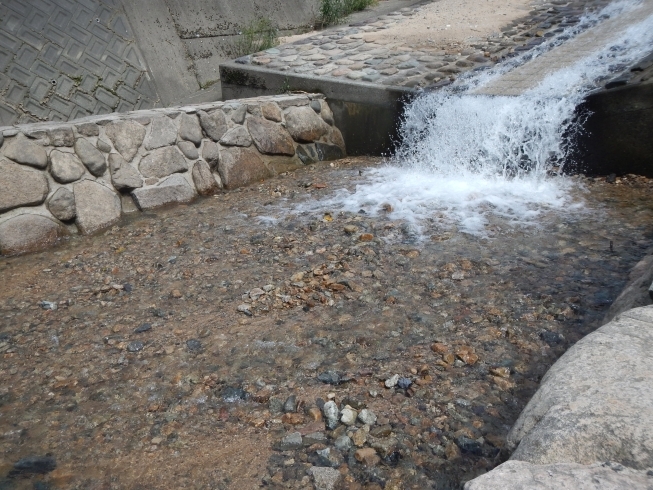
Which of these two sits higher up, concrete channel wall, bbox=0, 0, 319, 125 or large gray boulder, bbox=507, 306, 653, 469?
concrete channel wall, bbox=0, 0, 319, 125

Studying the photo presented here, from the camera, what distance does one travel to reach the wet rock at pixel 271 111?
18.6 feet

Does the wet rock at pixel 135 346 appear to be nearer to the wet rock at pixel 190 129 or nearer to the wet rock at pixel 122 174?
the wet rock at pixel 122 174

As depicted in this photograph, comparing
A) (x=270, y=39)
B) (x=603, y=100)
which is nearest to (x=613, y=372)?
(x=603, y=100)

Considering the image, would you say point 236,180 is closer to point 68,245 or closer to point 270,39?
point 68,245

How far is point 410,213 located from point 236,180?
1.66 m

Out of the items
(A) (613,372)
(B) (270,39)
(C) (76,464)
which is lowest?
(C) (76,464)

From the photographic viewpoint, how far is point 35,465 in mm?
2271

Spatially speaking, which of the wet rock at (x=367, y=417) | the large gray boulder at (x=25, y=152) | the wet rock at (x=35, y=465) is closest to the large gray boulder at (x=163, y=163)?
the large gray boulder at (x=25, y=152)

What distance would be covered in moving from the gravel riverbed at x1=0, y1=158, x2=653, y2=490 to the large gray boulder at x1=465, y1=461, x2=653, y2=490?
453mm

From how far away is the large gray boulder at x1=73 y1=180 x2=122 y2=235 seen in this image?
4449 mm

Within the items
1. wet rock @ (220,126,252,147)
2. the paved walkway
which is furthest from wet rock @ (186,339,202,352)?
the paved walkway

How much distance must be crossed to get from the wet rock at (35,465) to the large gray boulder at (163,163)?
288 centimetres

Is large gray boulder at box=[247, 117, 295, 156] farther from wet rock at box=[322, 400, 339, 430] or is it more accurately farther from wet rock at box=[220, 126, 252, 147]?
wet rock at box=[322, 400, 339, 430]

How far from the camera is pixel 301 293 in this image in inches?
136
